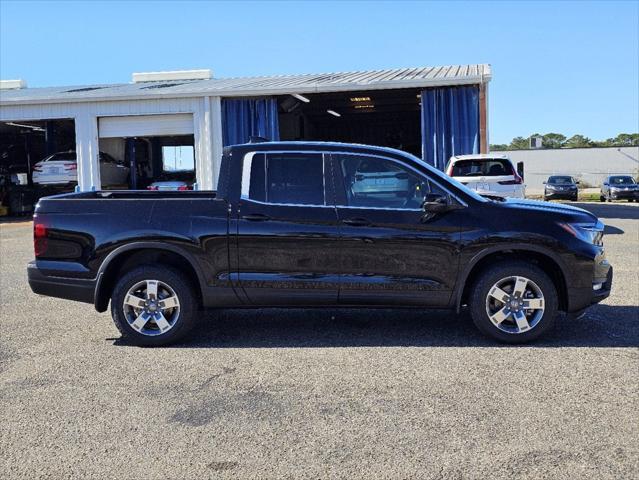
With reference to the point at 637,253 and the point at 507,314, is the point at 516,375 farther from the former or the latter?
the point at 637,253

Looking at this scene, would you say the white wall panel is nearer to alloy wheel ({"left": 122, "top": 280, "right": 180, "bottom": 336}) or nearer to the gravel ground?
the gravel ground

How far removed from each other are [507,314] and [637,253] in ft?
24.0

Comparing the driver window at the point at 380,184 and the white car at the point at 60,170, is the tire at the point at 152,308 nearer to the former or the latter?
the driver window at the point at 380,184

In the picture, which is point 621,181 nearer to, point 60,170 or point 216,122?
point 216,122

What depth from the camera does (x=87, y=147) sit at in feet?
63.7

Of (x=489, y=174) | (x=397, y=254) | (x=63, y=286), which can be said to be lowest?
(x=63, y=286)

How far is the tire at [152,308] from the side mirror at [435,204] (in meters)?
2.33

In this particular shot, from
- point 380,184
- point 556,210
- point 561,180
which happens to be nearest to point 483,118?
point 556,210

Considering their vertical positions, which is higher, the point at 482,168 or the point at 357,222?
the point at 482,168

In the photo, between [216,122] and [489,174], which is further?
[216,122]

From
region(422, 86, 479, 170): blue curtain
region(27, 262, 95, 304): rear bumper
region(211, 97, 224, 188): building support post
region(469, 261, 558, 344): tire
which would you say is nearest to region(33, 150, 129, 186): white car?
region(211, 97, 224, 188): building support post

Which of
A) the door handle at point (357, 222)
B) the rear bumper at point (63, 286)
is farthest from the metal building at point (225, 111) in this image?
the rear bumper at point (63, 286)

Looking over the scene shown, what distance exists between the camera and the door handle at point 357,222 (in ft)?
19.1

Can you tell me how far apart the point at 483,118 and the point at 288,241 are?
13.2m
